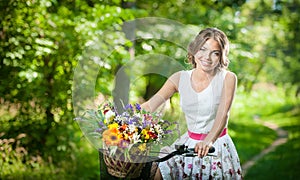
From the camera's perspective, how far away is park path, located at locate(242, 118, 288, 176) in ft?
19.2

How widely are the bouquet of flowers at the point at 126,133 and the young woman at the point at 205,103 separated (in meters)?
0.21

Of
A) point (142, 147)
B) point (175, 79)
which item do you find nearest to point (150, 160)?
point (142, 147)

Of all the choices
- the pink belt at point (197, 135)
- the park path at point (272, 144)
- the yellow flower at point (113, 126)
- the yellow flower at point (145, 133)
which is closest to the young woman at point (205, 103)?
the pink belt at point (197, 135)

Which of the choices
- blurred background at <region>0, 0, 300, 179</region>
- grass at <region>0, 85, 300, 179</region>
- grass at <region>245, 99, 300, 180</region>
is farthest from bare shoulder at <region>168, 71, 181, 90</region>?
grass at <region>245, 99, 300, 180</region>

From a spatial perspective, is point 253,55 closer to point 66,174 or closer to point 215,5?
point 215,5

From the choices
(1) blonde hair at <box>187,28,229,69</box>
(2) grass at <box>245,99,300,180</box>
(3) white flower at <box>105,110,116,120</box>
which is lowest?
(2) grass at <box>245,99,300,180</box>

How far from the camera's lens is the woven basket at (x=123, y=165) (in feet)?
7.36

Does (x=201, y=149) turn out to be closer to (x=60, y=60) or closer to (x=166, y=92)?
(x=166, y=92)

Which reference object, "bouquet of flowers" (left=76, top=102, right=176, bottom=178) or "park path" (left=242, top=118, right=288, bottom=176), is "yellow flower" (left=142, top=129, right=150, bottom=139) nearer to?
"bouquet of flowers" (left=76, top=102, right=176, bottom=178)

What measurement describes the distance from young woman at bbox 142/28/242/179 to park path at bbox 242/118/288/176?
2878 millimetres

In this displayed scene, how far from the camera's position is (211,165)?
8.98ft

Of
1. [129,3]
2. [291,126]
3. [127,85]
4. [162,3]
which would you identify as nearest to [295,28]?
[291,126]

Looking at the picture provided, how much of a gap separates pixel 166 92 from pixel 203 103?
0.76 feet

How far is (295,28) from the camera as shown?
8.29 metres
